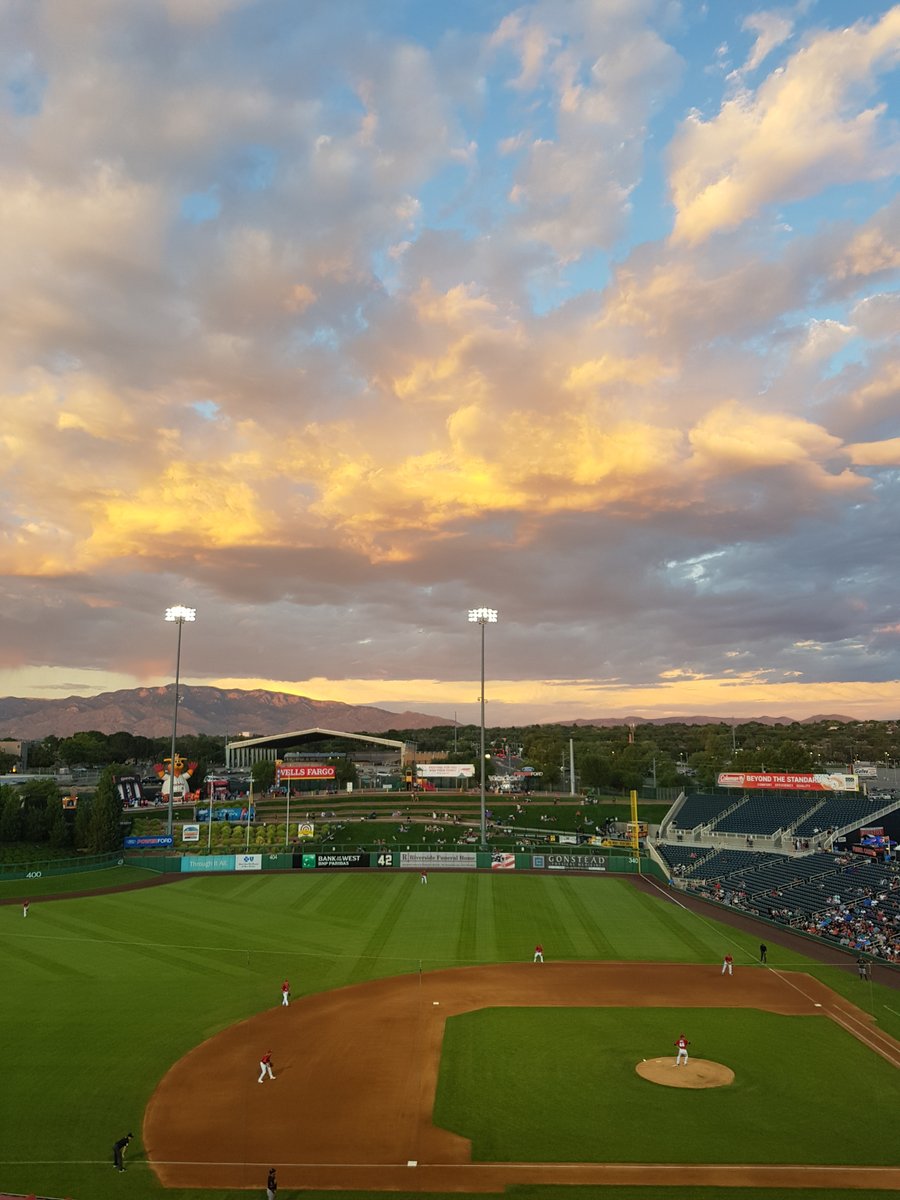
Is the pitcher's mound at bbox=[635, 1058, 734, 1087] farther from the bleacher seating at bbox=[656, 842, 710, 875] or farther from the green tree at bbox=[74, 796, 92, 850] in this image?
the green tree at bbox=[74, 796, 92, 850]

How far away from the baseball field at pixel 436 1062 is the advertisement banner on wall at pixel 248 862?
2178 cm

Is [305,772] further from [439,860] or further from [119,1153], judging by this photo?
[119,1153]

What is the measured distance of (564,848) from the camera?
81.2m

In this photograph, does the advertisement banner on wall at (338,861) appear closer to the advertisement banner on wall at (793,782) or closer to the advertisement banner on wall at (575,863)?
the advertisement banner on wall at (575,863)

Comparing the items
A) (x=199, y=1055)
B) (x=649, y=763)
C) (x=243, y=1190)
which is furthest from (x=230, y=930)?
(x=649, y=763)

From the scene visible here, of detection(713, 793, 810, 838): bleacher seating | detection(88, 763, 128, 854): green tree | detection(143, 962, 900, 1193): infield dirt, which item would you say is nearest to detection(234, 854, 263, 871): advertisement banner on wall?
detection(88, 763, 128, 854): green tree

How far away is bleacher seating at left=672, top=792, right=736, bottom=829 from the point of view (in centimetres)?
8638

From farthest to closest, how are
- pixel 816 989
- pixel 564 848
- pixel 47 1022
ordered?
pixel 564 848, pixel 816 989, pixel 47 1022

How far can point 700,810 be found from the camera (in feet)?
291

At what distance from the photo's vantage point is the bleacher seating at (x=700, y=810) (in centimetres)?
8638

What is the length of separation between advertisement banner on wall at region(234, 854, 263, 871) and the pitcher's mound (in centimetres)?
5276

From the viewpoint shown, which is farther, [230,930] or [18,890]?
[18,890]

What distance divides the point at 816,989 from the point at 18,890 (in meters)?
58.1

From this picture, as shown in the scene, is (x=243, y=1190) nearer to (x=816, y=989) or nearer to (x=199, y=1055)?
(x=199, y=1055)
